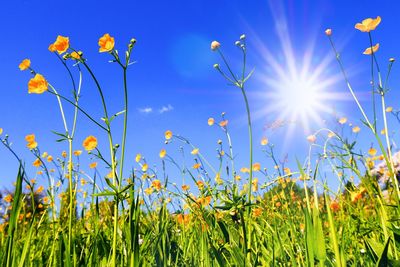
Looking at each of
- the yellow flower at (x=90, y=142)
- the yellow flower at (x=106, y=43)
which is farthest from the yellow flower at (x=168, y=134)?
the yellow flower at (x=106, y=43)

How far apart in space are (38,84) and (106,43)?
411 mm

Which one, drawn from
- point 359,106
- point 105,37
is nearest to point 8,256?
point 105,37

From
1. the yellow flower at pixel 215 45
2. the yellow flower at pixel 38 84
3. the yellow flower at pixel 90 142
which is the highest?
the yellow flower at pixel 215 45

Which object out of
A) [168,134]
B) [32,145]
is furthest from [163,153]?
[32,145]

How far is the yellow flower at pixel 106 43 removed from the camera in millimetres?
1274

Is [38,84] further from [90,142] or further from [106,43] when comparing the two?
[106,43]

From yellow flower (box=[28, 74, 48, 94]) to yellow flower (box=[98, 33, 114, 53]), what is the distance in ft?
1.18

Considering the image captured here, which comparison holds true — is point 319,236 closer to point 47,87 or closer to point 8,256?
point 8,256

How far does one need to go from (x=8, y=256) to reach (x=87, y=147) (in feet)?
1.59

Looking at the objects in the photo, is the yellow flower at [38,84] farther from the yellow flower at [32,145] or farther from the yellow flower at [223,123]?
the yellow flower at [223,123]

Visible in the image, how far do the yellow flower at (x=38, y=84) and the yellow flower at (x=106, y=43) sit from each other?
1.18 feet

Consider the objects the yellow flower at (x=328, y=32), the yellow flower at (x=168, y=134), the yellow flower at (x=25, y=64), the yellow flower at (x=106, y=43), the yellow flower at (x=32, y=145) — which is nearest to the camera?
the yellow flower at (x=106, y=43)

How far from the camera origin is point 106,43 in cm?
129

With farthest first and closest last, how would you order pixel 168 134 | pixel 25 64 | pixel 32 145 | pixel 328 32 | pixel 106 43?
1. pixel 168 134
2. pixel 32 145
3. pixel 328 32
4. pixel 25 64
5. pixel 106 43
